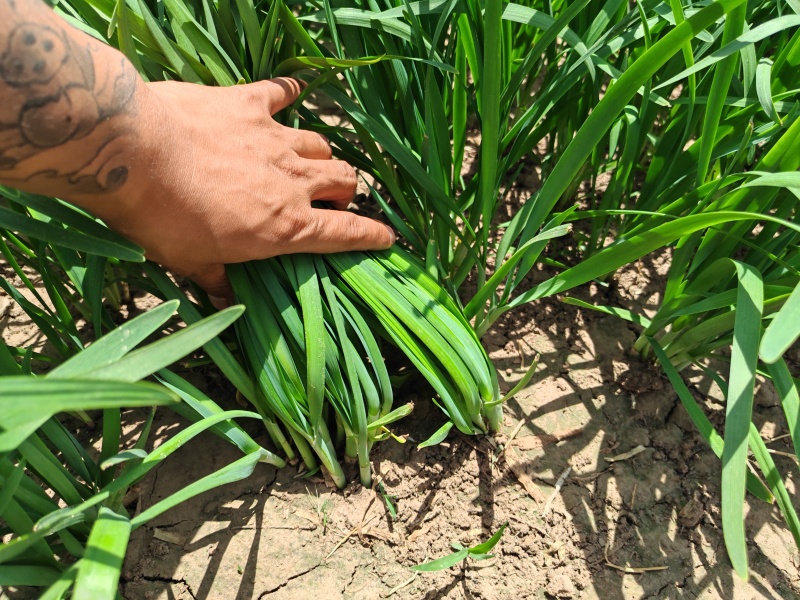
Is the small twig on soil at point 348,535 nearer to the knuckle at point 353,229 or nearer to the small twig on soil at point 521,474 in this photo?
the small twig on soil at point 521,474

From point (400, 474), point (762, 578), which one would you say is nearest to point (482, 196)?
point (400, 474)

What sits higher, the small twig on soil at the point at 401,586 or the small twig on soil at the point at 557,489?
the small twig on soil at the point at 557,489

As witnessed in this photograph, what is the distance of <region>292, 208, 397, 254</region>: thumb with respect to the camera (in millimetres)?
1008

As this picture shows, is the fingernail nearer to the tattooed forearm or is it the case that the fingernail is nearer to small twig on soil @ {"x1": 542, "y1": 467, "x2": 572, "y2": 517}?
the tattooed forearm

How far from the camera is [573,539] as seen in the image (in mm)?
1054

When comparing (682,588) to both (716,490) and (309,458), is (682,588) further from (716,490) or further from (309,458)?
Answer: (309,458)

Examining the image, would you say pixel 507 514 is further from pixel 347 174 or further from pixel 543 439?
A: pixel 347 174

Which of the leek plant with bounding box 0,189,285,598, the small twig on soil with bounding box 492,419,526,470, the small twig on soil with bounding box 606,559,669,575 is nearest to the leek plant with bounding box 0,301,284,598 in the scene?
the leek plant with bounding box 0,189,285,598

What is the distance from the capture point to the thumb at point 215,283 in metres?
1.00

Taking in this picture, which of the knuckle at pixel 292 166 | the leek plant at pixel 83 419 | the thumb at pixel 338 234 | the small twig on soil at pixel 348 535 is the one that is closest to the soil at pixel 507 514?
the small twig on soil at pixel 348 535

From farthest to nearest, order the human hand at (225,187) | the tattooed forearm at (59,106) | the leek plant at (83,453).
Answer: the human hand at (225,187), the tattooed forearm at (59,106), the leek plant at (83,453)

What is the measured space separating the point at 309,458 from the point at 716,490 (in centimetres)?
74

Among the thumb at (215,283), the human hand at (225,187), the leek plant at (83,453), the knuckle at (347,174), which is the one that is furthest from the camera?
the knuckle at (347,174)

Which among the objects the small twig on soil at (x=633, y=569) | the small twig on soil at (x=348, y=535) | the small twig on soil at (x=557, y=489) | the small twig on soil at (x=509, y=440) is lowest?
the small twig on soil at (x=348, y=535)
